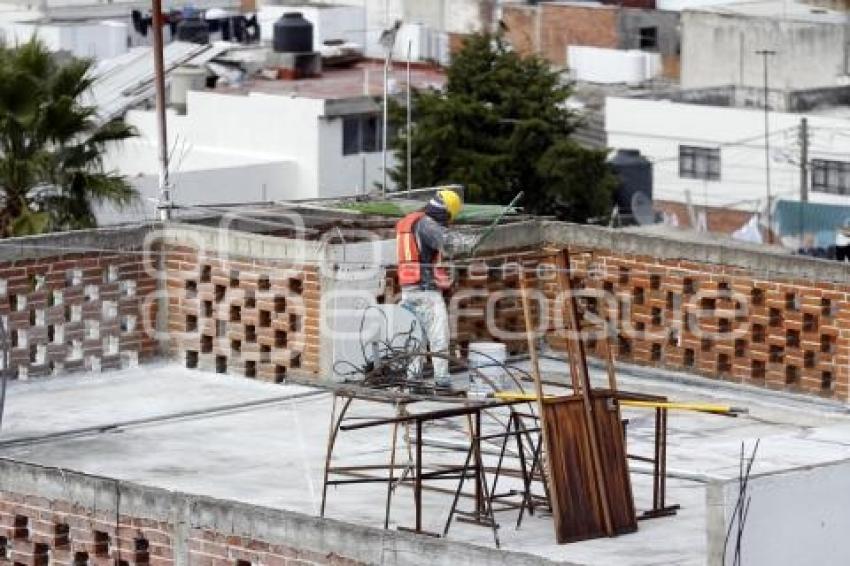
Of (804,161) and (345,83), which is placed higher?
(345,83)

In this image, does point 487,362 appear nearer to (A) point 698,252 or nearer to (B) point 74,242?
(A) point 698,252

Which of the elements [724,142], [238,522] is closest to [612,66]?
[724,142]

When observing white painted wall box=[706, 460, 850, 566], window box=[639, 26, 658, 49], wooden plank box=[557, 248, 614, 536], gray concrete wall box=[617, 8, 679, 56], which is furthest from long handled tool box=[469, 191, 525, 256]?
window box=[639, 26, 658, 49]

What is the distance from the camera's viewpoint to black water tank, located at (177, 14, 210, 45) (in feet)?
277

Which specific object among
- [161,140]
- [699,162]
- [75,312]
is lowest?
[699,162]

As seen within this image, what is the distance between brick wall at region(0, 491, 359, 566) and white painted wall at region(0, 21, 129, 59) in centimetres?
6425

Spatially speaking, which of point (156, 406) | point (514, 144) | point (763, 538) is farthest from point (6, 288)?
point (514, 144)

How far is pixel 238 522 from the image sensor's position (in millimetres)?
15914

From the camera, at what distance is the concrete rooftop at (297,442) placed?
1766 cm

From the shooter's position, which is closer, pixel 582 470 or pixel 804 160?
pixel 582 470

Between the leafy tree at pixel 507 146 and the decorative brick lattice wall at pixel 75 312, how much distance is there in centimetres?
3975

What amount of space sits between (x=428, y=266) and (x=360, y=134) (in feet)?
166

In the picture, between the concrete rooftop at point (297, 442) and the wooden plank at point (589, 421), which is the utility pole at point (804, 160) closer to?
the concrete rooftop at point (297, 442)

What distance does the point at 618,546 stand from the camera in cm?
1725
